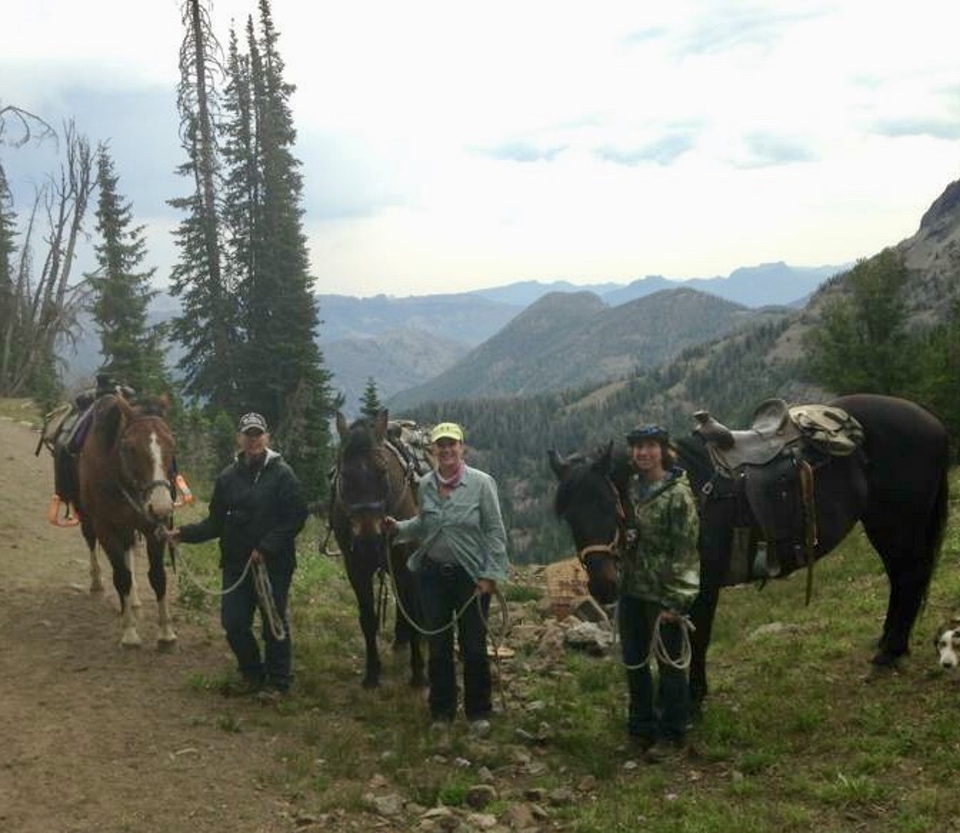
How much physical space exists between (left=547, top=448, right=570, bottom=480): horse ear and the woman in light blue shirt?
0.48 m

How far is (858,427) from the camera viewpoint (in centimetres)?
723

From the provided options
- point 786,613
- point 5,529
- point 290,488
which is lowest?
point 786,613

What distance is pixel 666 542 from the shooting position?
5953 mm

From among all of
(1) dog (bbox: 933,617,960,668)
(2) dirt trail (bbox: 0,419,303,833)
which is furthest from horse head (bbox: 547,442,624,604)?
(1) dog (bbox: 933,617,960,668)

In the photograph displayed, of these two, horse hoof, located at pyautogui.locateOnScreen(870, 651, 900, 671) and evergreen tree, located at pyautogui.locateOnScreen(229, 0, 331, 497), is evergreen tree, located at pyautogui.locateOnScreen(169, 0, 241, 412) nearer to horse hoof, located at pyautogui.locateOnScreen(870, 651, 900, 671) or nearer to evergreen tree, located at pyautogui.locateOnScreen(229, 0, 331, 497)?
evergreen tree, located at pyautogui.locateOnScreen(229, 0, 331, 497)

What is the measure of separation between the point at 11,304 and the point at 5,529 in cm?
2635

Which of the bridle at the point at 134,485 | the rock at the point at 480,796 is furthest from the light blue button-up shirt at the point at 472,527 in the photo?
the bridle at the point at 134,485

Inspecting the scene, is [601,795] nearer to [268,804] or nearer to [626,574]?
[626,574]

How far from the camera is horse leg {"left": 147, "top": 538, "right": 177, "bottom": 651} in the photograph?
833cm

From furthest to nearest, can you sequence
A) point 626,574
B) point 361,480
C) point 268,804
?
point 361,480 → point 626,574 → point 268,804

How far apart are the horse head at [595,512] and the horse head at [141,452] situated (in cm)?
363

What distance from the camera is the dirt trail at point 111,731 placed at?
541cm

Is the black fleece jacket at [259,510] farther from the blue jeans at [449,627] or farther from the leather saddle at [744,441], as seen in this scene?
the leather saddle at [744,441]

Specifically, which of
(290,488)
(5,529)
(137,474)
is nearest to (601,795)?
(290,488)
